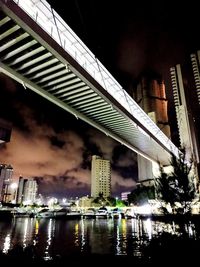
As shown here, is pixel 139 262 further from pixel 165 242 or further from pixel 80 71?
pixel 80 71

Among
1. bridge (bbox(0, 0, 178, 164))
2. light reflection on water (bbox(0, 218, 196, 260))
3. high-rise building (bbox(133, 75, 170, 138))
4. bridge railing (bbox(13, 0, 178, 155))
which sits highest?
high-rise building (bbox(133, 75, 170, 138))

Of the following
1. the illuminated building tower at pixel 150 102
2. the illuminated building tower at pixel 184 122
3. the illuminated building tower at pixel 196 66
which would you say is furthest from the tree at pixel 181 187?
the illuminated building tower at pixel 150 102

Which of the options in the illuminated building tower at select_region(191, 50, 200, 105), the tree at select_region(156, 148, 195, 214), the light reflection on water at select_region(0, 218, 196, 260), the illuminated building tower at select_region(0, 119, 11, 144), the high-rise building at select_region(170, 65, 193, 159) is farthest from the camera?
the illuminated building tower at select_region(191, 50, 200, 105)

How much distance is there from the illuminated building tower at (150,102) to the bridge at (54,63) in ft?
405

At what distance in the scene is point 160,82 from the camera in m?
172

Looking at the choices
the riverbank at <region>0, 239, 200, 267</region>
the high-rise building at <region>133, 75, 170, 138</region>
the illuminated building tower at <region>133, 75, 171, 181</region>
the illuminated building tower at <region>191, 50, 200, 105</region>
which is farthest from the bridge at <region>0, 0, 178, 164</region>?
the high-rise building at <region>133, 75, 170, 138</region>

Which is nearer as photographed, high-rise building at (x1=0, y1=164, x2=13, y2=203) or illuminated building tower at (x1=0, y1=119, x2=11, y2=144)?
illuminated building tower at (x1=0, y1=119, x2=11, y2=144)

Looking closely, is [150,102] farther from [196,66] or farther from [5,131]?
[5,131]

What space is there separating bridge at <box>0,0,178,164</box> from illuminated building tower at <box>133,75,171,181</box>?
4865 inches

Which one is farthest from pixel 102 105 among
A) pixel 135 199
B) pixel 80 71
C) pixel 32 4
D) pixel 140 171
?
pixel 140 171

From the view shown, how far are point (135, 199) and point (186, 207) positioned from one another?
79.5 m

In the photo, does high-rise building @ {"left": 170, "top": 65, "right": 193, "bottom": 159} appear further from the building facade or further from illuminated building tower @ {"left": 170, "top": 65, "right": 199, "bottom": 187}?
the building facade

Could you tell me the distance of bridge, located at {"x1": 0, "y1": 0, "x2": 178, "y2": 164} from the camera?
36.2ft

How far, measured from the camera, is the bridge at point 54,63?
1102 cm
